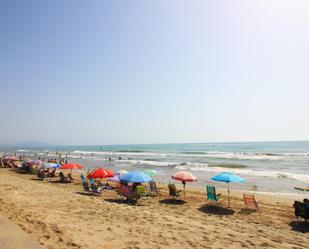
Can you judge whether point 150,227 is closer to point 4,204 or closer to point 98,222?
point 98,222

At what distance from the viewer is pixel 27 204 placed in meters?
10.7

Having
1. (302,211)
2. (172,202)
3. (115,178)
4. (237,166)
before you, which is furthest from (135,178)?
(237,166)

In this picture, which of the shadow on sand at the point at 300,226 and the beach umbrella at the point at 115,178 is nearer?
the shadow on sand at the point at 300,226

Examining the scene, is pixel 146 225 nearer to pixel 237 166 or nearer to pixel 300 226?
pixel 300 226

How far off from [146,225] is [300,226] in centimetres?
558

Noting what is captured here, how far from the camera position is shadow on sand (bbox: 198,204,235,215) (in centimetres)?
1177

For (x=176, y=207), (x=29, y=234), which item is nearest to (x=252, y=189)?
(x=176, y=207)

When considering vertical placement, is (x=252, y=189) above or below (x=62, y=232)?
below

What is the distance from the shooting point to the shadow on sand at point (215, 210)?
1177 cm

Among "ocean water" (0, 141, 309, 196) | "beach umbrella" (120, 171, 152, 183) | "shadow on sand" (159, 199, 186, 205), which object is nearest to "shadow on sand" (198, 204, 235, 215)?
"shadow on sand" (159, 199, 186, 205)

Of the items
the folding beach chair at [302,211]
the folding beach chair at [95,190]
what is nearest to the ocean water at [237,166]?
the folding beach chair at [302,211]

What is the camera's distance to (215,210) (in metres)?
12.2

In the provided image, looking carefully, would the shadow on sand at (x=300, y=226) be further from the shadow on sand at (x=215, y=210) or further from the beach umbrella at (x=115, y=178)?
the beach umbrella at (x=115, y=178)

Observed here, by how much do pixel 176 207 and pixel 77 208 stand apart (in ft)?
14.5
